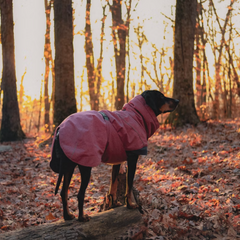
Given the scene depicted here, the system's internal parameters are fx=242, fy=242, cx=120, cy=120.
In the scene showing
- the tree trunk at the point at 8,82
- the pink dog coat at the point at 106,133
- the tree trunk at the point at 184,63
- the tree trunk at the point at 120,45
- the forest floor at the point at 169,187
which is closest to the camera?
the pink dog coat at the point at 106,133

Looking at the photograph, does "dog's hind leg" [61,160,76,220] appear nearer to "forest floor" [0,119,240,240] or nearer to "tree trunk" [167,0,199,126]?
"forest floor" [0,119,240,240]

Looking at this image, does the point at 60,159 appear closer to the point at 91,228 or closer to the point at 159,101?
the point at 91,228

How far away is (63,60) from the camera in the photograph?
1011cm

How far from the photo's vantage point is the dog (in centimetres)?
326

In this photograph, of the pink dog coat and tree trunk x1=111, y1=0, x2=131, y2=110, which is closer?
the pink dog coat

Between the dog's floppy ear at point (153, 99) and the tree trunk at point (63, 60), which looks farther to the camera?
the tree trunk at point (63, 60)

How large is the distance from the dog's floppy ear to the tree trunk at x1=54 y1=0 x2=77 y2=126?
6.66 meters

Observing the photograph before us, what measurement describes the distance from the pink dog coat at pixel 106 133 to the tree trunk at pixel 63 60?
21.9ft

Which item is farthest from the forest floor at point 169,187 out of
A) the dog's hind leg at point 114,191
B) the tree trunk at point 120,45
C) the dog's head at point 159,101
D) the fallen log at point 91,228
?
the tree trunk at point 120,45

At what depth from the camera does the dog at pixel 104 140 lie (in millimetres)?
A: 3258

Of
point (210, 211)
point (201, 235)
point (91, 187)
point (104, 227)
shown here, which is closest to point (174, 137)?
point (91, 187)

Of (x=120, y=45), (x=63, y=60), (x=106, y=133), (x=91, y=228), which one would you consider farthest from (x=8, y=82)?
(x=91, y=228)

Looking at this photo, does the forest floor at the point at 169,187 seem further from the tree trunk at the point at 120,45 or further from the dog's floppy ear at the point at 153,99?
the tree trunk at the point at 120,45

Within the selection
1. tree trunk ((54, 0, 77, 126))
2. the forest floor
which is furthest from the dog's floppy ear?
tree trunk ((54, 0, 77, 126))
